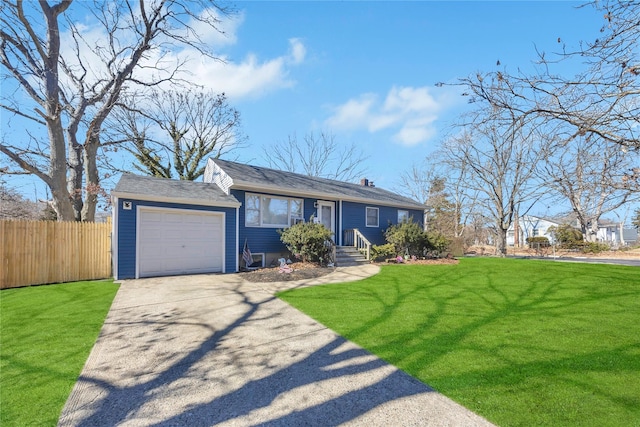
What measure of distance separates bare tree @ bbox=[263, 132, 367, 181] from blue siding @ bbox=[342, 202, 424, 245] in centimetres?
1326

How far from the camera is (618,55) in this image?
4172mm

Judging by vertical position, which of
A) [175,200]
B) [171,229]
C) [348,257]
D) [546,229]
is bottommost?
[348,257]

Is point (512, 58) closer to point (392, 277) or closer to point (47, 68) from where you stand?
point (392, 277)

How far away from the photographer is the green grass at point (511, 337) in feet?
8.57

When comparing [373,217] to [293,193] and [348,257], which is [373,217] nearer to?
[348,257]

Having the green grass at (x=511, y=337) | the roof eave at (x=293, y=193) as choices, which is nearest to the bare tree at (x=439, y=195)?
the roof eave at (x=293, y=193)

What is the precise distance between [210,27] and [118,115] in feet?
38.1

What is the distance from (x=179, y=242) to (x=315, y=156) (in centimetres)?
2060

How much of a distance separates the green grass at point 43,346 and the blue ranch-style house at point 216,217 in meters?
2.25

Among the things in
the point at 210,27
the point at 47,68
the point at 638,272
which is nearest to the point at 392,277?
the point at 638,272

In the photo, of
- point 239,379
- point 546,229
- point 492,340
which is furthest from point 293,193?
point 546,229

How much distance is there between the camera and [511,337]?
4.14 m

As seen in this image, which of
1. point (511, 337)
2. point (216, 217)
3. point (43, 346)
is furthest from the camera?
point (216, 217)

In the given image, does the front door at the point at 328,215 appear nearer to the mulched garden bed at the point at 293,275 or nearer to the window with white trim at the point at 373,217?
the window with white trim at the point at 373,217
